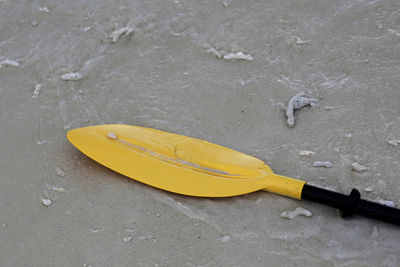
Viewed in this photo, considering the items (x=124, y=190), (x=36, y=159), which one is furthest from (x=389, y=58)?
(x=36, y=159)

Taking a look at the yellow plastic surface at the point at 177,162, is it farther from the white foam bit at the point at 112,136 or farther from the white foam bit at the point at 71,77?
the white foam bit at the point at 71,77

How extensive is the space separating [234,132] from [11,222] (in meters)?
0.72

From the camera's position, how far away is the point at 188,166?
4.47 feet

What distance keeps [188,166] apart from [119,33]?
30.7 inches

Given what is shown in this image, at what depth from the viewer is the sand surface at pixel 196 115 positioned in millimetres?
1209

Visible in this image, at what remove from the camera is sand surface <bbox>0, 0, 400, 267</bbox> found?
121 centimetres

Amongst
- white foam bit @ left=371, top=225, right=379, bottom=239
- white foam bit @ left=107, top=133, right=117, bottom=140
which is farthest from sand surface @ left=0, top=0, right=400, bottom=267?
white foam bit @ left=107, top=133, right=117, bottom=140

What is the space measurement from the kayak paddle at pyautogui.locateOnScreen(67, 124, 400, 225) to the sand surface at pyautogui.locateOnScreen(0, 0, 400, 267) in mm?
38

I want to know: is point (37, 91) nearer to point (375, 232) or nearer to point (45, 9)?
point (45, 9)

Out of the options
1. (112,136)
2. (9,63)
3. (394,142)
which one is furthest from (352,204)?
(9,63)

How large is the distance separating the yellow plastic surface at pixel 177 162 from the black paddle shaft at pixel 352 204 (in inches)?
1.7

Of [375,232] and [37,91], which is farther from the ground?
[37,91]

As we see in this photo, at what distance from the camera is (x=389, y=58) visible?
5.37ft

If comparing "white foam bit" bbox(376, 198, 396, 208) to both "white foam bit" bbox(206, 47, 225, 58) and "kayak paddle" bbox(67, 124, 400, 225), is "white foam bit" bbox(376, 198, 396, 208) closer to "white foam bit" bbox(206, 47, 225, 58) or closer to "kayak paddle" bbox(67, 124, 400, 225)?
"kayak paddle" bbox(67, 124, 400, 225)
